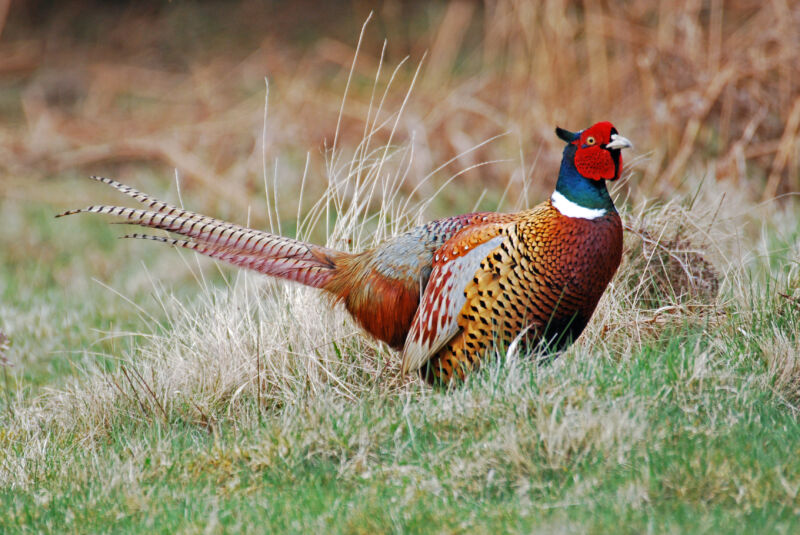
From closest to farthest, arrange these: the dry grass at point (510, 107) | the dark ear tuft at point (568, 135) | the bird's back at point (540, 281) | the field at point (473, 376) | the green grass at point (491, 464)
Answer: the green grass at point (491, 464)
the field at point (473, 376)
the bird's back at point (540, 281)
the dark ear tuft at point (568, 135)
the dry grass at point (510, 107)

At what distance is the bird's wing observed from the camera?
12.5 ft

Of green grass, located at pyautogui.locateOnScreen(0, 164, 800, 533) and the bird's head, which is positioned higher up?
the bird's head

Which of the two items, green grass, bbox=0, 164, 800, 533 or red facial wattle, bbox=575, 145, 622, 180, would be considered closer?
green grass, bbox=0, 164, 800, 533

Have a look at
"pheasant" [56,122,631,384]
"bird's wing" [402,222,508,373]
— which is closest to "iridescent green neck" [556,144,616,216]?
"pheasant" [56,122,631,384]

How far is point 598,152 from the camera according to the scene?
12.2ft

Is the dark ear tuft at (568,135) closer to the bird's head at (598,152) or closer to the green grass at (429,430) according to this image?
the bird's head at (598,152)

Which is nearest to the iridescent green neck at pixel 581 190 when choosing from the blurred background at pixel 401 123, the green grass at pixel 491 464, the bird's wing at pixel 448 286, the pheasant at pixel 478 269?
the pheasant at pixel 478 269

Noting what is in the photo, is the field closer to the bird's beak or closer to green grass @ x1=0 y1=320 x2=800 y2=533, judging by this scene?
green grass @ x1=0 y1=320 x2=800 y2=533

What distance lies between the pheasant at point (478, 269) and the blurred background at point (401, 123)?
78cm

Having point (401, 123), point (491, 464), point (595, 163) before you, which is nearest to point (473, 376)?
point (491, 464)

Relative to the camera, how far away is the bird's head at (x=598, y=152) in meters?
3.70

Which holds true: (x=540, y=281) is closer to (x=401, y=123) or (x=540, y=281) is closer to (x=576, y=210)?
(x=576, y=210)

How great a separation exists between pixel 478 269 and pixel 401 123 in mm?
5357

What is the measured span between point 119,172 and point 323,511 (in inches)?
293
